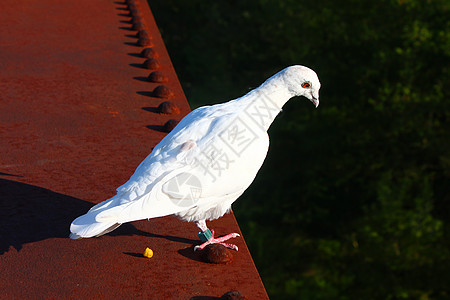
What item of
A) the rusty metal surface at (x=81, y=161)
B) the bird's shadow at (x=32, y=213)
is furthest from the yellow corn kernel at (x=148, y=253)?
the bird's shadow at (x=32, y=213)

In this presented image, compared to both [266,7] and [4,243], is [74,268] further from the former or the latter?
[266,7]

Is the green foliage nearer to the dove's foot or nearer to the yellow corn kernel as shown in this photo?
the dove's foot

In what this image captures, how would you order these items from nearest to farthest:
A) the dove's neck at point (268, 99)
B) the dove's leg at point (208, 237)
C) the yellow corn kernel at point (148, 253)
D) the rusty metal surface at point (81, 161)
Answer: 1. the rusty metal surface at point (81, 161)
2. the yellow corn kernel at point (148, 253)
3. the dove's leg at point (208, 237)
4. the dove's neck at point (268, 99)

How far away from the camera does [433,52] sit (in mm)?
12078

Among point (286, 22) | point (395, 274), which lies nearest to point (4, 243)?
point (395, 274)

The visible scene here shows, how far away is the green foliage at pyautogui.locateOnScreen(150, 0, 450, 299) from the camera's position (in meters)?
11.7

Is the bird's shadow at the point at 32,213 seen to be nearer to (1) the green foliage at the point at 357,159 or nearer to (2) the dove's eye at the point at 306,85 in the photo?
(2) the dove's eye at the point at 306,85

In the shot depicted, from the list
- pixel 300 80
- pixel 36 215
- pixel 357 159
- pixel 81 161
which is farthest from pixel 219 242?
pixel 357 159

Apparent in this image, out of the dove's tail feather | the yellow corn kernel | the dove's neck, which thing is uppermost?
the dove's tail feather

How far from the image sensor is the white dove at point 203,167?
6.63 feet

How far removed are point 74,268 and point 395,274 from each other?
11.2 m

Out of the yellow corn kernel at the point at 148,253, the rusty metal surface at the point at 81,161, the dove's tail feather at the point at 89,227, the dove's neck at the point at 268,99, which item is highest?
the dove's tail feather at the point at 89,227

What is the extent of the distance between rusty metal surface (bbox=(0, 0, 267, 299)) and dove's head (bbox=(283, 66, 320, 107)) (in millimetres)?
690

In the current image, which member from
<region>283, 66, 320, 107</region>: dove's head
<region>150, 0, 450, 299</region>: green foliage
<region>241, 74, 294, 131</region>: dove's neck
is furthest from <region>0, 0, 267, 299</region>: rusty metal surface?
<region>150, 0, 450, 299</region>: green foliage
